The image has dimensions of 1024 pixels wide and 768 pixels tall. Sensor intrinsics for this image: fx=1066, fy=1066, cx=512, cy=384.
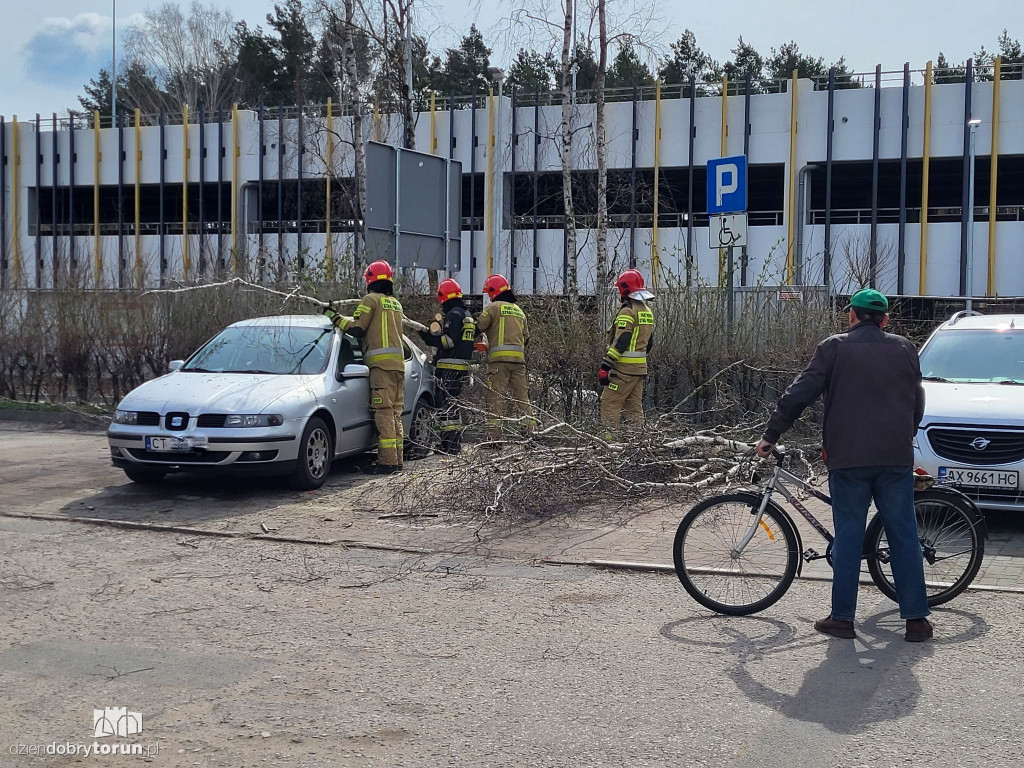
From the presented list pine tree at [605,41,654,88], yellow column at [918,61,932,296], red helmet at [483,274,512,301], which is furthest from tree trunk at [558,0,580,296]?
pine tree at [605,41,654,88]

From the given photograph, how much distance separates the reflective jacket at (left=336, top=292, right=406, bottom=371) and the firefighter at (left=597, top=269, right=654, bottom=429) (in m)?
2.23

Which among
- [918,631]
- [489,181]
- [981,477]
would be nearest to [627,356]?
[981,477]

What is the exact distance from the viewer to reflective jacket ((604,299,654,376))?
11562 millimetres

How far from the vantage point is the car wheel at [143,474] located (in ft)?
34.1

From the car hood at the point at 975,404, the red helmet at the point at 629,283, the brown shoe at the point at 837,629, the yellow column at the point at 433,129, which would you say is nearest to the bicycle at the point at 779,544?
the brown shoe at the point at 837,629

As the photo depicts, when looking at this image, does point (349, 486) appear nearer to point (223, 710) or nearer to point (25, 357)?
point (223, 710)

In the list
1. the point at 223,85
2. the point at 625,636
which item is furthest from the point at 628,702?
the point at 223,85

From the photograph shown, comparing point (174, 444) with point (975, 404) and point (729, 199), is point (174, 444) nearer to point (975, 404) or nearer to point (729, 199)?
point (729, 199)

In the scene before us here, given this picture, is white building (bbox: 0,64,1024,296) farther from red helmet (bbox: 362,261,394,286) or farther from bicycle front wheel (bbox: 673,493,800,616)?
bicycle front wheel (bbox: 673,493,800,616)

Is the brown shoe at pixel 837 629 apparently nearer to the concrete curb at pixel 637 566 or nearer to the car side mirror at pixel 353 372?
the concrete curb at pixel 637 566

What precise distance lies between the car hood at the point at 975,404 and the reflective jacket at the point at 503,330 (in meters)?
4.90

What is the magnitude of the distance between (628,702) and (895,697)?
1213mm

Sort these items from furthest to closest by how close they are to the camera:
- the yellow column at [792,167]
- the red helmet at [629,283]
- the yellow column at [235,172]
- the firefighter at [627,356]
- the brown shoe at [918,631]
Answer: the yellow column at [235,172] → the yellow column at [792,167] → the red helmet at [629,283] → the firefighter at [627,356] → the brown shoe at [918,631]

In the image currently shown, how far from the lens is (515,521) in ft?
29.4
